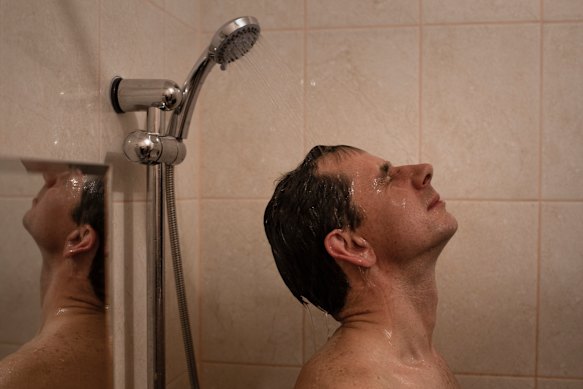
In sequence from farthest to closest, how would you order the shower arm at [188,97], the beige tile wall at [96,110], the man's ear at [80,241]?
the shower arm at [188,97] < the man's ear at [80,241] < the beige tile wall at [96,110]

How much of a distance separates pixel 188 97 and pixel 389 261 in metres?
0.51

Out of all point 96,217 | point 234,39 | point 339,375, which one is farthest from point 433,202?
point 96,217

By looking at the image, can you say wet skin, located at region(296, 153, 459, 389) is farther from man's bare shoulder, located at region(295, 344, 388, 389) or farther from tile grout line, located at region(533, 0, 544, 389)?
tile grout line, located at region(533, 0, 544, 389)

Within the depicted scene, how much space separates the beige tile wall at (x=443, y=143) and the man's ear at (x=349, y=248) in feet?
1.33

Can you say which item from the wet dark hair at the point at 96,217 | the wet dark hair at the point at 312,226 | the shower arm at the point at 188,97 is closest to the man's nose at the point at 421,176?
the wet dark hair at the point at 312,226

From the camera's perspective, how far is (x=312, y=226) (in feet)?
3.43

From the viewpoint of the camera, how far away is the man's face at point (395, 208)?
105 cm

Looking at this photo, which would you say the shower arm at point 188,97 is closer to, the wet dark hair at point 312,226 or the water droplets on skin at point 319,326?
the wet dark hair at point 312,226

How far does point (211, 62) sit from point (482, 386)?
103 cm

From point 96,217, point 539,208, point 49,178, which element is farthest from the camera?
point 539,208

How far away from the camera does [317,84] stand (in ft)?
4.96

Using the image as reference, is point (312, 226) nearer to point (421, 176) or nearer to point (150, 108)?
point (421, 176)

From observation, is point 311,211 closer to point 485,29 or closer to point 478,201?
point 478,201

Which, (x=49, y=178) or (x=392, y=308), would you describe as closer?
(x=49, y=178)
